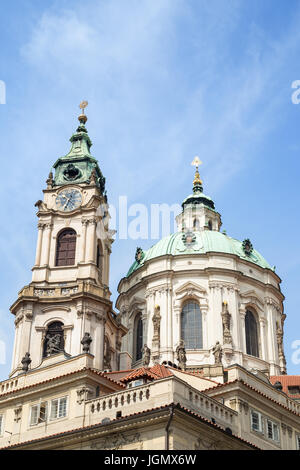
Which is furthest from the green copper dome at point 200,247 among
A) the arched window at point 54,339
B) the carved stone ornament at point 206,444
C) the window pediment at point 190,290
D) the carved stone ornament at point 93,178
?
the carved stone ornament at point 206,444

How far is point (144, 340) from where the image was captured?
63156 mm

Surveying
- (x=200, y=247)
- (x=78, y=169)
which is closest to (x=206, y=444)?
(x=78, y=169)

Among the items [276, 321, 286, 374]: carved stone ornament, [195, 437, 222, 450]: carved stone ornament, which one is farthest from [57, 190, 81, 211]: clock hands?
[195, 437, 222, 450]: carved stone ornament

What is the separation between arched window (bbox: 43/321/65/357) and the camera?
4850 cm

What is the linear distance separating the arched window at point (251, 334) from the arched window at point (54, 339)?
61.7 ft

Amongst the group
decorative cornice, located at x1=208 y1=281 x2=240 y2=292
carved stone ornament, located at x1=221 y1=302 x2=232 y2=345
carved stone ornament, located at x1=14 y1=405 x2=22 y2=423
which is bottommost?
carved stone ornament, located at x1=14 y1=405 x2=22 y2=423

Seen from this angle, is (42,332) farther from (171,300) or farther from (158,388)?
(158,388)

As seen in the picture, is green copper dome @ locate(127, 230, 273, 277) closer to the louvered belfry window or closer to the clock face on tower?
the louvered belfry window

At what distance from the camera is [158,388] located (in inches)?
1179

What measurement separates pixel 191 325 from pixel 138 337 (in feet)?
19.0

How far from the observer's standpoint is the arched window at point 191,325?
2402 inches

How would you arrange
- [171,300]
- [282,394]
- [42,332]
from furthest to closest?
[171,300], [42,332], [282,394]
